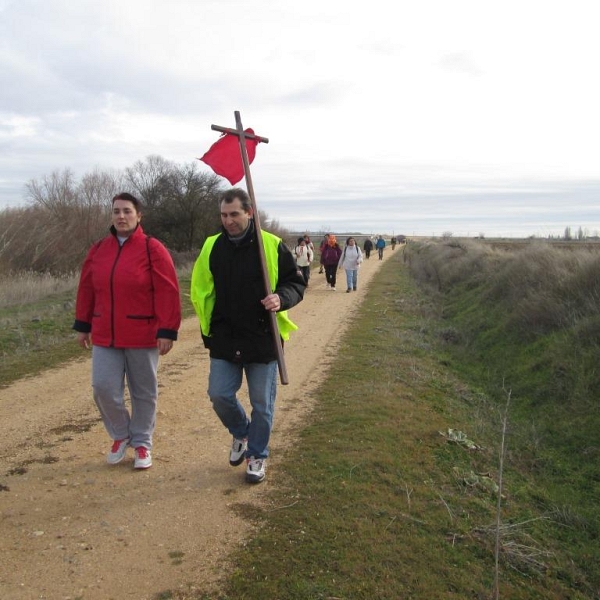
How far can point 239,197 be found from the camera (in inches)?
151

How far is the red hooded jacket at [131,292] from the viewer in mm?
4051

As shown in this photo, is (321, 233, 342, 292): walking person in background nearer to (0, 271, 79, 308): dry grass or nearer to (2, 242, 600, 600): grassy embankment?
(2, 242, 600, 600): grassy embankment

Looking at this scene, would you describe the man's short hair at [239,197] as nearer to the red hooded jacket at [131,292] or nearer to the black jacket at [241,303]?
the black jacket at [241,303]

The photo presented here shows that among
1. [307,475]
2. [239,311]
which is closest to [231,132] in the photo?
[239,311]

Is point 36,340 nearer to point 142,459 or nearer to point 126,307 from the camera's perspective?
point 142,459

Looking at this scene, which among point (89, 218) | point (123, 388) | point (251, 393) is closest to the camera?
point (251, 393)

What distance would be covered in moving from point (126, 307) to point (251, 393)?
114 centimetres

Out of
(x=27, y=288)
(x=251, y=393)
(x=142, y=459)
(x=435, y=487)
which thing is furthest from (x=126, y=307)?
(x=27, y=288)

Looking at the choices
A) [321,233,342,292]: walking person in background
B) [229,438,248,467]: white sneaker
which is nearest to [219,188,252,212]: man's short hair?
[229,438,248,467]: white sneaker

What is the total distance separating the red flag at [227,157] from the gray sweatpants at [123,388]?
1514mm

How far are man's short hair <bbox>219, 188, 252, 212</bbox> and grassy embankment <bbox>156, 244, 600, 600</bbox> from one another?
2139mm

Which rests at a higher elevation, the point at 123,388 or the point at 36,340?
the point at 123,388

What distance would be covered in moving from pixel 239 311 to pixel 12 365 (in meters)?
5.48

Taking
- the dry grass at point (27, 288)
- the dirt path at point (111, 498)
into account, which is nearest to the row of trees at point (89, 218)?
the dry grass at point (27, 288)
